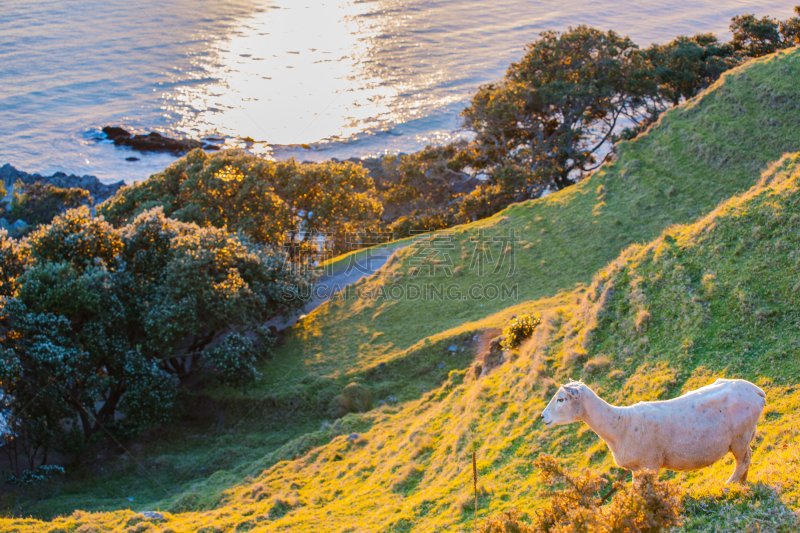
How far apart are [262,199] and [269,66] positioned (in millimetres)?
74451

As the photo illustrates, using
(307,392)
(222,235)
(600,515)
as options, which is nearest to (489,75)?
(222,235)

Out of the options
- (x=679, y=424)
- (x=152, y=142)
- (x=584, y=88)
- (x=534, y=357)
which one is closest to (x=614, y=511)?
(x=679, y=424)

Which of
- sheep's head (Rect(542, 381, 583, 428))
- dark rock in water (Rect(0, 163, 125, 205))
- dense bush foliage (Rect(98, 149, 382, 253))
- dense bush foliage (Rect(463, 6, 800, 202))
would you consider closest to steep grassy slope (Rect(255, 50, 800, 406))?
dense bush foliage (Rect(463, 6, 800, 202))

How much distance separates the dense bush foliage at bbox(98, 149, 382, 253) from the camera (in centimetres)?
3681

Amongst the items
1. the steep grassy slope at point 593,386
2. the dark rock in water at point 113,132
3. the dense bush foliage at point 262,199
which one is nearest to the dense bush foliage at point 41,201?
the dark rock in water at point 113,132

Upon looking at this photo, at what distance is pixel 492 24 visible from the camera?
380 feet

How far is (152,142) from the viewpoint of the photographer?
77.1 metres

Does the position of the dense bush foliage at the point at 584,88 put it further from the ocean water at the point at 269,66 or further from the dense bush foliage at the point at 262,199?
the ocean water at the point at 269,66

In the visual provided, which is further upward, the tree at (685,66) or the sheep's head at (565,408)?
the tree at (685,66)

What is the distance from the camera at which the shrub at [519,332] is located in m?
17.3

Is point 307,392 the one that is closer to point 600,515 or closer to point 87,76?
point 600,515

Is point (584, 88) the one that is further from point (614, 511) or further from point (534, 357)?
point (614, 511)

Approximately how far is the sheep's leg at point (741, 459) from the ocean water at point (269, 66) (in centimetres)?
5647

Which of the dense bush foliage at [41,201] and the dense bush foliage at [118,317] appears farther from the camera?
the dense bush foliage at [41,201]
